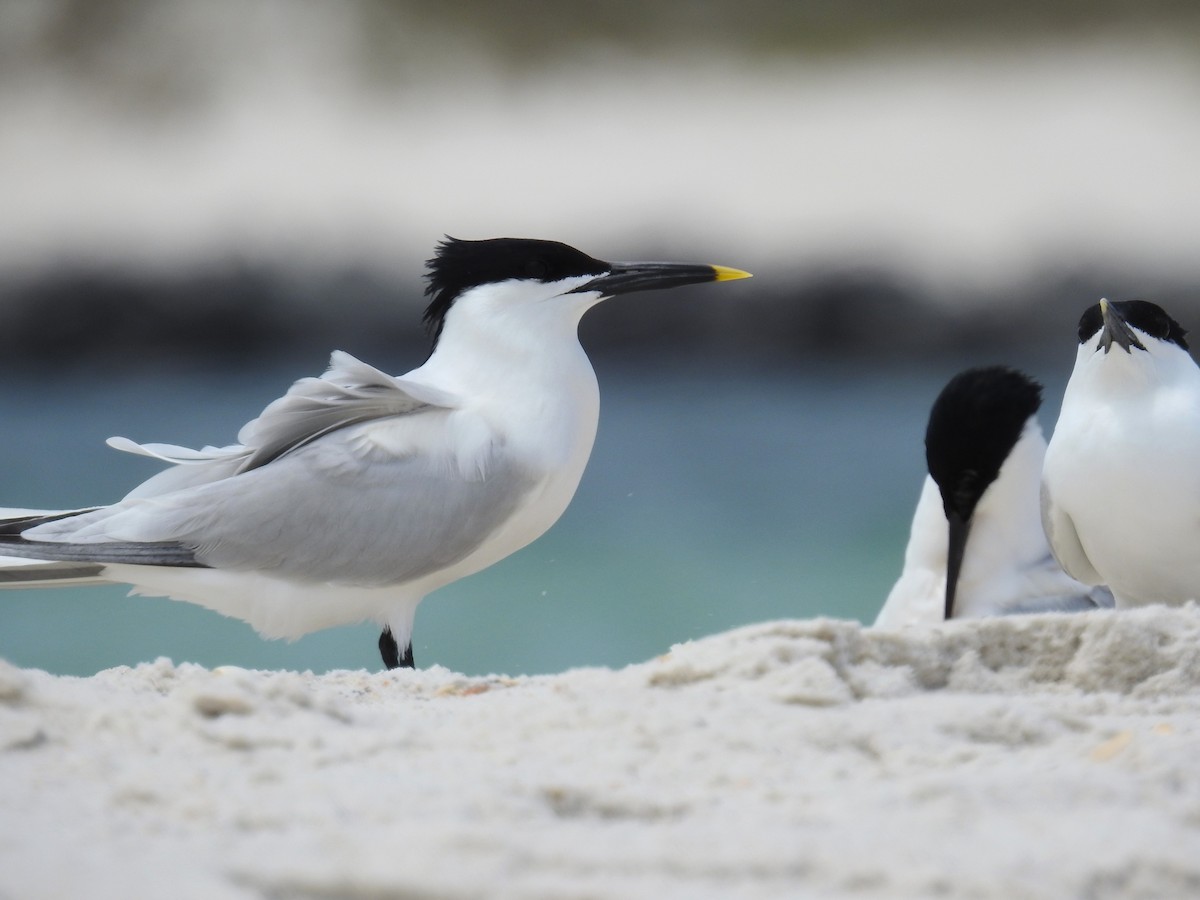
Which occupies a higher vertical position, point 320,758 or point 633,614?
point 320,758

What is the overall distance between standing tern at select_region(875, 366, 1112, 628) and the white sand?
1.23 m

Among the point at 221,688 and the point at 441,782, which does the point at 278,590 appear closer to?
the point at 221,688

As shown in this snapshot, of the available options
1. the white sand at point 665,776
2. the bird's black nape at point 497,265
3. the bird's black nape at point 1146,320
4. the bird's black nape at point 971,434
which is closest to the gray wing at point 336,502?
the bird's black nape at point 497,265

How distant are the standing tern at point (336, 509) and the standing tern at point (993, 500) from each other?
92cm

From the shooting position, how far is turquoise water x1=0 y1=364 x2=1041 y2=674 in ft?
24.5

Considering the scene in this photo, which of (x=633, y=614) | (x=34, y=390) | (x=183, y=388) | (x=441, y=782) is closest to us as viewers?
(x=441, y=782)

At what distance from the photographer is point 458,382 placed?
303 centimetres

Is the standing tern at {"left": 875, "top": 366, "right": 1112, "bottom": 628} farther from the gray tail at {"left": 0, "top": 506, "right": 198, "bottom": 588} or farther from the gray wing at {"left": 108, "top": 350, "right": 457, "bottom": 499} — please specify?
the gray tail at {"left": 0, "top": 506, "right": 198, "bottom": 588}

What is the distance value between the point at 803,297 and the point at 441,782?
12.5m

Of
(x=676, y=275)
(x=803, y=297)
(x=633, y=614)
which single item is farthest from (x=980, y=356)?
(x=676, y=275)

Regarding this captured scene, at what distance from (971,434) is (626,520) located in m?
6.48

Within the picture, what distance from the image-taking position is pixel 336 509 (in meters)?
2.72

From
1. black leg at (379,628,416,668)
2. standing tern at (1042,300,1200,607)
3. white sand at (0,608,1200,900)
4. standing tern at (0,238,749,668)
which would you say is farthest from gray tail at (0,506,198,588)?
standing tern at (1042,300,1200,607)

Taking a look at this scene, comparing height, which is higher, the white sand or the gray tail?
the gray tail
